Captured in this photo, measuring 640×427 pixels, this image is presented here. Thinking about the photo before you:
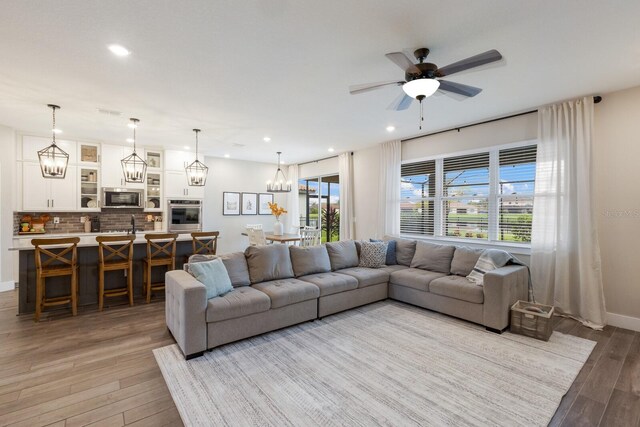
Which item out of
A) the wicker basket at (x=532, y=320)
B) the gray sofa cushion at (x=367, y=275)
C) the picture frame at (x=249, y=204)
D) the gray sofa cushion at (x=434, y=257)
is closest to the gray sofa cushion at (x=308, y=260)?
the gray sofa cushion at (x=367, y=275)

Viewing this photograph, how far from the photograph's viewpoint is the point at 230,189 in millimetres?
7902

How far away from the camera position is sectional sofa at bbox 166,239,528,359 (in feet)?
9.38

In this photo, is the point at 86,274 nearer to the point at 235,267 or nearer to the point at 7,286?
the point at 7,286

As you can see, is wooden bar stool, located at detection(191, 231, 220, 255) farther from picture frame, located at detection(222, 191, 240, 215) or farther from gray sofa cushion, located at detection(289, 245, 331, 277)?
picture frame, located at detection(222, 191, 240, 215)

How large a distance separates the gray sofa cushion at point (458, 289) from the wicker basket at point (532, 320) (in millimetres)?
391

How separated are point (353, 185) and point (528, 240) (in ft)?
11.8

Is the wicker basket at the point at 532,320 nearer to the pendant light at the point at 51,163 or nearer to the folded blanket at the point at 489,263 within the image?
the folded blanket at the point at 489,263

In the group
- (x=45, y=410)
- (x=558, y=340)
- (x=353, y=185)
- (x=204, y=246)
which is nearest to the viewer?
(x=45, y=410)

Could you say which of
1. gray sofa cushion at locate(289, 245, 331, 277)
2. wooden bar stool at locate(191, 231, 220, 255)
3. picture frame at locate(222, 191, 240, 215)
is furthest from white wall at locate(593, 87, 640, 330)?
picture frame at locate(222, 191, 240, 215)

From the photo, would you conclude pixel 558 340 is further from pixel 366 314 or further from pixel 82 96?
pixel 82 96

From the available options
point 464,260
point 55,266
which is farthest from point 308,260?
point 55,266

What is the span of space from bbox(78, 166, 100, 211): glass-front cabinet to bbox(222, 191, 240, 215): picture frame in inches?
106

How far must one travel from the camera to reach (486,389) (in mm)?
2291

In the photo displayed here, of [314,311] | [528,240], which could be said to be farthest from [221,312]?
[528,240]
